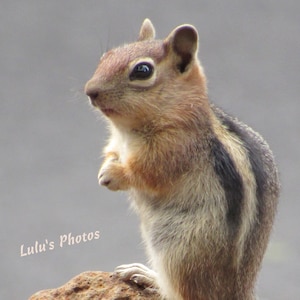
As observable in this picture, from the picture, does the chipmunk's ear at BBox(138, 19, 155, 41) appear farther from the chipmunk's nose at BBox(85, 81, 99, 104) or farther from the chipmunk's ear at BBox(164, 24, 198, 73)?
the chipmunk's nose at BBox(85, 81, 99, 104)

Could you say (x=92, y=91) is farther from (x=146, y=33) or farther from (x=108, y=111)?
(x=146, y=33)

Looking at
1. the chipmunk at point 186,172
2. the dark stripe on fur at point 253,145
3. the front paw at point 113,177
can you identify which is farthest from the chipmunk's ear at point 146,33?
the front paw at point 113,177

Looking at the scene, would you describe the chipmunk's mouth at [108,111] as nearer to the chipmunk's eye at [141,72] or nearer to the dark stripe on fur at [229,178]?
the chipmunk's eye at [141,72]

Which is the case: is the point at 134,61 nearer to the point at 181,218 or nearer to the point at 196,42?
the point at 196,42

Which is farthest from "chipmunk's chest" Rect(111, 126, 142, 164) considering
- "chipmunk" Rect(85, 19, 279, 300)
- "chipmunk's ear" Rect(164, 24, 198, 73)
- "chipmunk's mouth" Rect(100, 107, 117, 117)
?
"chipmunk's ear" Rect(164, 24, 198, 73)

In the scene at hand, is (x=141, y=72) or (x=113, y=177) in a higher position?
(x=141, y=72)

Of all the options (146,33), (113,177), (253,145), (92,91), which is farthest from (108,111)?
(253,145)

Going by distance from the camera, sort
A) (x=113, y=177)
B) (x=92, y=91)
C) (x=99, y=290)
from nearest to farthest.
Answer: (x=92, y=91)
(x=113, y=177)
(x=99, y=290)

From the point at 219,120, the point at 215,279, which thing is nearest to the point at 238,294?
the point at 215,279
